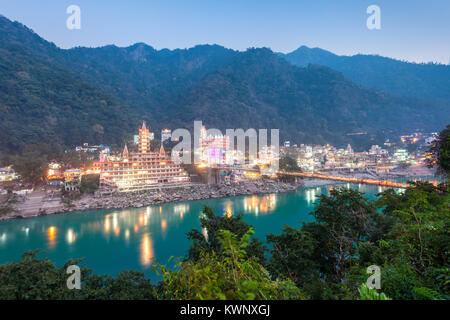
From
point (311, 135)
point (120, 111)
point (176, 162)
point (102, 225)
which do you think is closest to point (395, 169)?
point (311, 135)

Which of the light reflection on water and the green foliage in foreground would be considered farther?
the light reflection on water

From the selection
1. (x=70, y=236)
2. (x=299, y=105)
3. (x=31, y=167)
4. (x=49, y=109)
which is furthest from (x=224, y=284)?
(x=299, y=105)

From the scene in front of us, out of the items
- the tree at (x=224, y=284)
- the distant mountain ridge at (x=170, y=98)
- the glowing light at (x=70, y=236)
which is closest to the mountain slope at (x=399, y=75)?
the distant mountain ridge at (x=170, y=98)

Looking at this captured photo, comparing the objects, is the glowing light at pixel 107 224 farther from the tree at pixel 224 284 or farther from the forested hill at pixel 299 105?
the forested hill at pixel 299 105

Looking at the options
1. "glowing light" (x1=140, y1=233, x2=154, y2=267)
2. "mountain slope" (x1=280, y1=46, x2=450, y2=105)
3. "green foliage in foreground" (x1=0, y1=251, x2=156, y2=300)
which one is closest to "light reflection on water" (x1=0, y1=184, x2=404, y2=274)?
"glowing light" (x1=140, y1=233, x2=154, y2=267)

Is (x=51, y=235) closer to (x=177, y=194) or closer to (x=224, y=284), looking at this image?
(x=177, y=194)

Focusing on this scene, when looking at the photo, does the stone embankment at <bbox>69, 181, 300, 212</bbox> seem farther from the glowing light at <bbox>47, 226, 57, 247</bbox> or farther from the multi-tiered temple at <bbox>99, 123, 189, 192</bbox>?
the glowing light at <bbox>47, 226, 57, 247</bbox>
